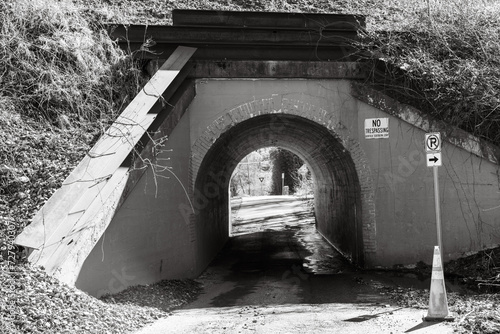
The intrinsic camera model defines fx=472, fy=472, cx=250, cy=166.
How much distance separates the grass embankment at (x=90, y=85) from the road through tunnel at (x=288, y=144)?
238cm

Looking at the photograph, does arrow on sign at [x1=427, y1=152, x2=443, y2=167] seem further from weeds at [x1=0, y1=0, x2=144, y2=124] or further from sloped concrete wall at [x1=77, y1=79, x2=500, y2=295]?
weeds at [x1=0, y1=0, x2=144, y2=124]

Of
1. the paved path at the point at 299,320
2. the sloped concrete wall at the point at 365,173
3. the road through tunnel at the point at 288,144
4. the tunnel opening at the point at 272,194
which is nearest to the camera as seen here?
the paved path at the point at 299,320

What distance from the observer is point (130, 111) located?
329 inches

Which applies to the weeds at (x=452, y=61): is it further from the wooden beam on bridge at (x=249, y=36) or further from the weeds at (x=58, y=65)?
the weeds at (x=58, y=65)

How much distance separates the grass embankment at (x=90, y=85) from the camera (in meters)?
5.92

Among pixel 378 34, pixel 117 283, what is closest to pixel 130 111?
pixel 117 283

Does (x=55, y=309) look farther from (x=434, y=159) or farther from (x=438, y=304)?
(x=434, y=159)

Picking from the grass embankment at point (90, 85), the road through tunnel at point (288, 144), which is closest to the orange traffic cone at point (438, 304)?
the grass embankment at point (90, 85)

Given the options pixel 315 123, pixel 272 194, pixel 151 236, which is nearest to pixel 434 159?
pixel 315 123

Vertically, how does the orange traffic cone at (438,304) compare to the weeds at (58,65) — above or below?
below

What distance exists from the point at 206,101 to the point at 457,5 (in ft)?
22.3

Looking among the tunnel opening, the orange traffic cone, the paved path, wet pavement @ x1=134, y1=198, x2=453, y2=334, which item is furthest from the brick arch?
the tunnel opening

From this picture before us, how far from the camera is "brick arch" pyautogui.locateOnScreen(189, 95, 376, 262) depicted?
34.1 feet

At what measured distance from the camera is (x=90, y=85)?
9117 millimetres
